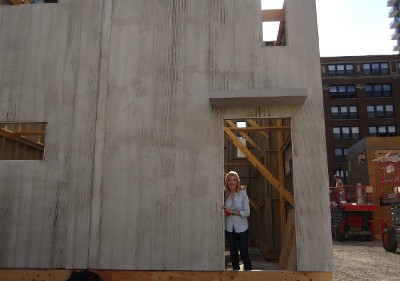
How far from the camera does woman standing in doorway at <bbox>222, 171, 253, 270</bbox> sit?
7488mm

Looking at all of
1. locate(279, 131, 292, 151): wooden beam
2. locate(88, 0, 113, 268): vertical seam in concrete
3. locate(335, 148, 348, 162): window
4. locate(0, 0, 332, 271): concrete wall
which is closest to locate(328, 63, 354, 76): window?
locate(335, 148, 348, 162): window

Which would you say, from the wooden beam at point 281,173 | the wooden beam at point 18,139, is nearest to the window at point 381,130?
the wooden beam at point 281,173

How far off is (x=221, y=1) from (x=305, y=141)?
3.47 metres

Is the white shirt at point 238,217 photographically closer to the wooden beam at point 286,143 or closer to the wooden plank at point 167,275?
the wooden plank at point 167,275

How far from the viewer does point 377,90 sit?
195 feet

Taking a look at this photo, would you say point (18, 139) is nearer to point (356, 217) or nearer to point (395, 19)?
point (356, 217)

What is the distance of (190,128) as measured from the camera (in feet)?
26.3

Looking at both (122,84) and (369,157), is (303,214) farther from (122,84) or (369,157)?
(369,157)

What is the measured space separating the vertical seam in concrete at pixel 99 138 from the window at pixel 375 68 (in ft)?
192

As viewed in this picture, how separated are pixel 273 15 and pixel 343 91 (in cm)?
5521

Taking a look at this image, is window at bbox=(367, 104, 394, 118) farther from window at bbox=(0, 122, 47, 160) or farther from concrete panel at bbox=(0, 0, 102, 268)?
concrete panel at bbox=(0, 0, 102, 268)

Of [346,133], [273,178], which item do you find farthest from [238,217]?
[346,133]

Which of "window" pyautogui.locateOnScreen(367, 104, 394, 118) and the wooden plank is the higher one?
"window" pyautogui.locateOnScreen(367, 104, 394, 118)

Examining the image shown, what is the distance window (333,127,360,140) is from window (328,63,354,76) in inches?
340
